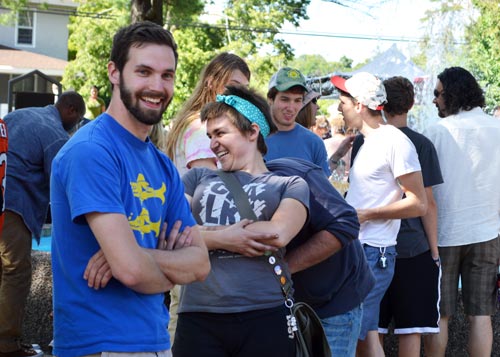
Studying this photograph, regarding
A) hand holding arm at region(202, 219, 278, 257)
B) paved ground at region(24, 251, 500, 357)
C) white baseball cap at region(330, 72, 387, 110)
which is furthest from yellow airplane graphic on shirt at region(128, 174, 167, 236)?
paved ground at region(24, 251, 500, 357)

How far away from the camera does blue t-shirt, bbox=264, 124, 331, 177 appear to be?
229 inches

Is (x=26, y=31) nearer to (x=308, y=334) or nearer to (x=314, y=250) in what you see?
(x=314, y=250)

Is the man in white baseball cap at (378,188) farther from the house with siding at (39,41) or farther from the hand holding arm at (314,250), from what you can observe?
the house with siding at (39,41)

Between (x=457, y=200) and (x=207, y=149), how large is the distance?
8.98 ft

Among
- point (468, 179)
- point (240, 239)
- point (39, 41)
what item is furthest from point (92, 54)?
point (240, 239)

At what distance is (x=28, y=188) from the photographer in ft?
23.2

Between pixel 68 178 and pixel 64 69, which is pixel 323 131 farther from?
pixel 64 69

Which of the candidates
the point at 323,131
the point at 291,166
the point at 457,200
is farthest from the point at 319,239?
the point at 323,131

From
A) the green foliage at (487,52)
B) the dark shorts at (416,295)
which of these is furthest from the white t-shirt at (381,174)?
the green foliage at (487,52)

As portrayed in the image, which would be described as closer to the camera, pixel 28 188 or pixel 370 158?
pixel 370 158

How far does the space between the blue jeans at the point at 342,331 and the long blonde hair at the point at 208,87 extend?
146 cm

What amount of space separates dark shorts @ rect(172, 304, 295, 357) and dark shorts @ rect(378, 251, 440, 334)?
2.41m

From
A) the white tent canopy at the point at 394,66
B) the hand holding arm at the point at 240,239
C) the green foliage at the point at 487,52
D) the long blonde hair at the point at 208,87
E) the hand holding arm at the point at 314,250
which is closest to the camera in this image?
the hand holding arm at the point at 240,239

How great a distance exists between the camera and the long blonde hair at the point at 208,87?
16.5 ft
